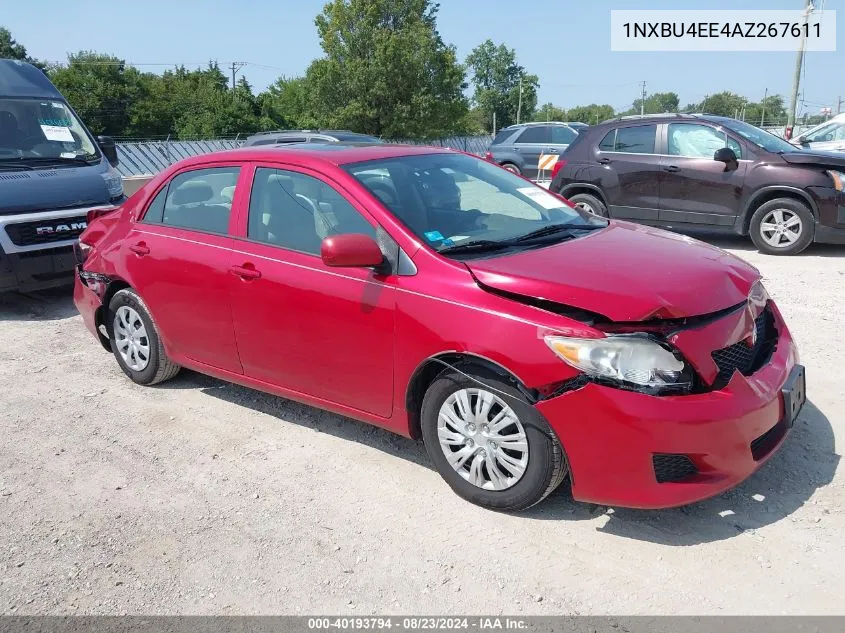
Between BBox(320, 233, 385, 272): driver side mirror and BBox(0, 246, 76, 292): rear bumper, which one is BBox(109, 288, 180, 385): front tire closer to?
BBox(320, 233, 385, 272): driver side mirror

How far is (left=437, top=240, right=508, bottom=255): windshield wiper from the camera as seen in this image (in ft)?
11.6

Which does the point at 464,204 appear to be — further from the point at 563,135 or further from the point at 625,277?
the point at 563,135

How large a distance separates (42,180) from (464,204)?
5.36 meters

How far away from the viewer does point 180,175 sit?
482 centimetres

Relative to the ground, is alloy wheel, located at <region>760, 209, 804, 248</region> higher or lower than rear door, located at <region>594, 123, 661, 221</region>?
lower

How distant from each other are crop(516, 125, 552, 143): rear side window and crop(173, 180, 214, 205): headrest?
14496mm

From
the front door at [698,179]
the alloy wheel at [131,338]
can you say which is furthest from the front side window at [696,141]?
the alloy wheel at [131,338]

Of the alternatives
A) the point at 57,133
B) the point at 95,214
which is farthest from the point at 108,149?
the point at 95,214

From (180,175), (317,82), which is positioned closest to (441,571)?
(180,175)

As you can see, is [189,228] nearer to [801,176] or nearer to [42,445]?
[42,445]

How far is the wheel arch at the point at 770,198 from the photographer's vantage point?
8.40 meters

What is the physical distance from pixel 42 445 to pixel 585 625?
334cm

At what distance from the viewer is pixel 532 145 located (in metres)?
18.1

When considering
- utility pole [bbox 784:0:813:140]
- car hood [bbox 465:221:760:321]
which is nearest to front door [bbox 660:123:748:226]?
car hood [bbox 465:221:760:321]
